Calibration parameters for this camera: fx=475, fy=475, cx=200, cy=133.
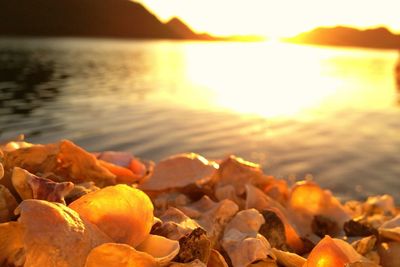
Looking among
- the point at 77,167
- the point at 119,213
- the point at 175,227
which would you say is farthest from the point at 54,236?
the point at 77,167

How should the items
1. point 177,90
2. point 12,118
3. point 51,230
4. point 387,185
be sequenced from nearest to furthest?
point 51,230 < point 387,185 < point 12,118 < point 177,90

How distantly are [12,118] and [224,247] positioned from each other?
709 inches

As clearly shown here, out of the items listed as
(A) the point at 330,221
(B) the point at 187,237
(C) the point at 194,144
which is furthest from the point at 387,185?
(B) the point at 187,237

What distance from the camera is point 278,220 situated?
367 cm

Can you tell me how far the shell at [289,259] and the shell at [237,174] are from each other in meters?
1.45

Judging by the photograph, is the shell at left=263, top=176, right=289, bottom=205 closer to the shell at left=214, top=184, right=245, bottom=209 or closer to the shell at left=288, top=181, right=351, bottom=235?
the shell at left=288, top=181, right=351, bottom=235

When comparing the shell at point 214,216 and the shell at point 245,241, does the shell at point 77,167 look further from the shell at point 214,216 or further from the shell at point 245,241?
the shell at point 245,241

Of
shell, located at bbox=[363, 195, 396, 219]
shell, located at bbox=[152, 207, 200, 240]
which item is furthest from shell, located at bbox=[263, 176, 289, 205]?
shell, located at bbox=[363, 195, 396, 219]

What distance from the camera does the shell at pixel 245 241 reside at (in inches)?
118

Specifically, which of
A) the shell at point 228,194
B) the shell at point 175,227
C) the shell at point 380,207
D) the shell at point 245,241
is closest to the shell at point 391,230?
the shell at point 245,241

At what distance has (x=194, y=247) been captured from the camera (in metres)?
2.72

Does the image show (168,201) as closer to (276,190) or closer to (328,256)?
(276,190)

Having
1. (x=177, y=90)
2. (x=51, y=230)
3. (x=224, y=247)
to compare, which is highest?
(x=51, y=230)

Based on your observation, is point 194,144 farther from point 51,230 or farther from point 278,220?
point 51,230
